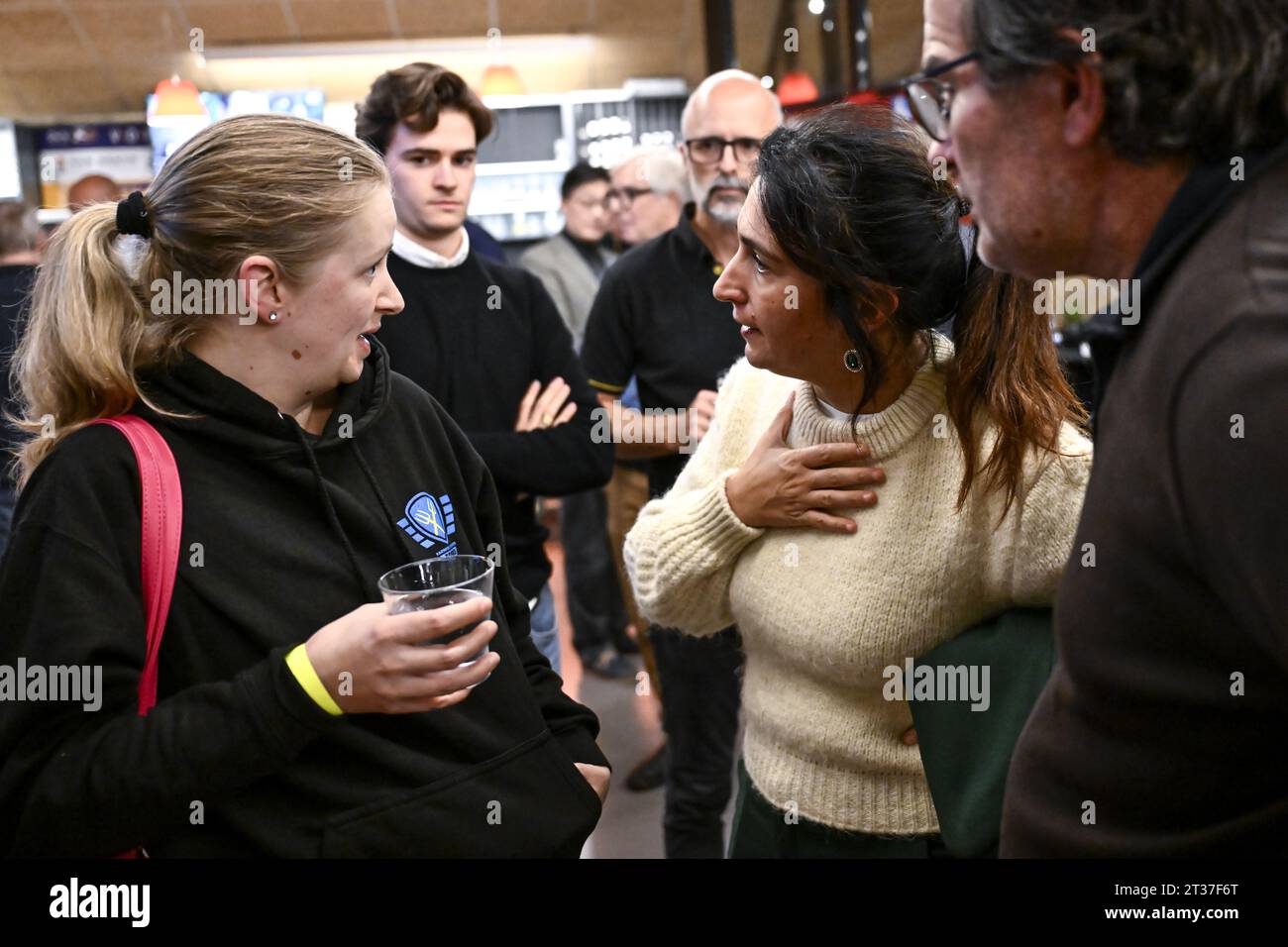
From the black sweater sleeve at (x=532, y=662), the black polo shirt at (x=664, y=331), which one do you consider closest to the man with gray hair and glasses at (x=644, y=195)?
the black polo shirt at (x=664, y=331)

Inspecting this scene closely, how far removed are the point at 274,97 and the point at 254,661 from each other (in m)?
8.99

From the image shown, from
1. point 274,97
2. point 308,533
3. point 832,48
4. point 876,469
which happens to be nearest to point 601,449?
point 876,469

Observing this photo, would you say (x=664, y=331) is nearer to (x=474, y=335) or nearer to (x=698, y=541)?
(x=474, y=335)

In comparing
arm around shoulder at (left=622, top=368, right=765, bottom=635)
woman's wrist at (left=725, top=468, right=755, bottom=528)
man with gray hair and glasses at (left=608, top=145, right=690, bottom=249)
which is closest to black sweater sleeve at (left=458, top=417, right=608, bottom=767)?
arm around shoulder at (left=622, top=368, right=765, bottom=635)

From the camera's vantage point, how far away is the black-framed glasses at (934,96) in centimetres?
107

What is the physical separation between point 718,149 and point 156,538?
221cm

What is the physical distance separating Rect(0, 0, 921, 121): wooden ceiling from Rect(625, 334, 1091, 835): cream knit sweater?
7.75 meters

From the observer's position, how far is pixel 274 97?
368 inches

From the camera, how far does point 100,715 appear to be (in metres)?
1.25

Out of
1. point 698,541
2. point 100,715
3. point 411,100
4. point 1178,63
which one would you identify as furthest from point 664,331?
point 1178,63

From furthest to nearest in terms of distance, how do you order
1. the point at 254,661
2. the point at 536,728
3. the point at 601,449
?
the point at 601,449, the point at 536,728, the point at 254,661

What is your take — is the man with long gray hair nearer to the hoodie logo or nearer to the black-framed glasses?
the hoodie logo

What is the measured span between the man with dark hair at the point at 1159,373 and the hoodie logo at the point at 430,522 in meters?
0.80

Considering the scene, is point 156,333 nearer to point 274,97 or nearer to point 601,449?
point 601,449
